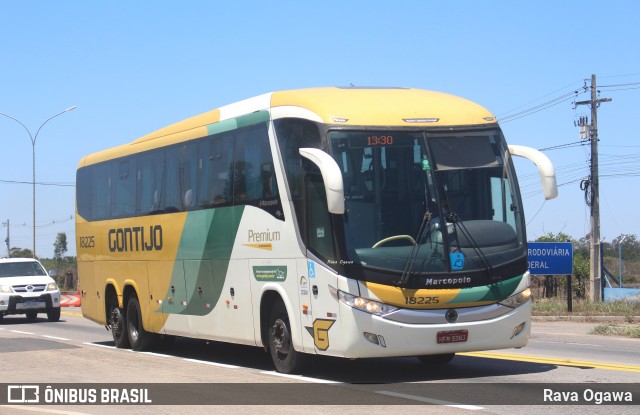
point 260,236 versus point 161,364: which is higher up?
point 260,236

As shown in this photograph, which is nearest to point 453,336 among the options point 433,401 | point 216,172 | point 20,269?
point 433,401

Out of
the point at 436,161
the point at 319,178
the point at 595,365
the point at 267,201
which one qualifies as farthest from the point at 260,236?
the point at 595,365

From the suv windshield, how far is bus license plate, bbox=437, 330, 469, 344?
20.7m

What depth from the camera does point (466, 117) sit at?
12.8m

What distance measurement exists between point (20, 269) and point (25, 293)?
1418 millimetres

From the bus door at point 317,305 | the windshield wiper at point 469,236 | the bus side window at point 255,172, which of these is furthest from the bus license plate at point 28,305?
the windshield wiper at point 469,236

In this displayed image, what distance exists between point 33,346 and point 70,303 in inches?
1001

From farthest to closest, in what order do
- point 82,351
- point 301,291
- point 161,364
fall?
point 82,351
point 161,364
point 301,291

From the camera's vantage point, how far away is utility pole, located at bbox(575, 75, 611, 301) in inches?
1625

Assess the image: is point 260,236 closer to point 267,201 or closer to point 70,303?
point 267,201

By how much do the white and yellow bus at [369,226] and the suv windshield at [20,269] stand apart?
54.1ft

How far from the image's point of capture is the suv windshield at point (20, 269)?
29.8m

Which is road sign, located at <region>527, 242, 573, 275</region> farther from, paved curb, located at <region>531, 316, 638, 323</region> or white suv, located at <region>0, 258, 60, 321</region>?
white suv, located at <region>0, 258, 60, 321</region>
